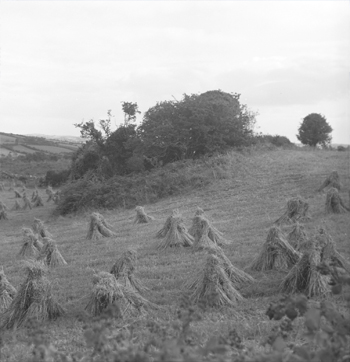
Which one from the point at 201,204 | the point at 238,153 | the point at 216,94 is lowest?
the point at 201,204

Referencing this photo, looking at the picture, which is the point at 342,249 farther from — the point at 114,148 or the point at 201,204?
the point at 114,148

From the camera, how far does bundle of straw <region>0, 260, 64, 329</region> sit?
7.62m

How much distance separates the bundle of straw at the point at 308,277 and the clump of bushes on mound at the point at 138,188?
16.2m

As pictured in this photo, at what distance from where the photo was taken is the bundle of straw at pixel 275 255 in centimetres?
922

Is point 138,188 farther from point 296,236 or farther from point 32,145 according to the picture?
point 32,145

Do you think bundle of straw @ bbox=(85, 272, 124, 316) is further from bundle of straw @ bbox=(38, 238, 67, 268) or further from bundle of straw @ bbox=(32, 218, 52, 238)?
bundle of straw @ bbox=(32, 218, 52, 238)

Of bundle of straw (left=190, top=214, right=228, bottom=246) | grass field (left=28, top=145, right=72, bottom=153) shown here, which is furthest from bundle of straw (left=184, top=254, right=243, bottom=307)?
grass field (left=28, top=145, right=72, bottom=153)

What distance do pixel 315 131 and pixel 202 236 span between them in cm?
3285

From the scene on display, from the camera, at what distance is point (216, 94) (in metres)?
34.7

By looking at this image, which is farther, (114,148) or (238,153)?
(114,148)

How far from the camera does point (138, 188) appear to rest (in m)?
25.8

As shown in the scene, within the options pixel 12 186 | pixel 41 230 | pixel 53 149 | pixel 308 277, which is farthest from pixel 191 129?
pixel 53 149

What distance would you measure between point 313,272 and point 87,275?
5.19 m

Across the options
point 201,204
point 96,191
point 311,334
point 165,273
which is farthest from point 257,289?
point 96,191
